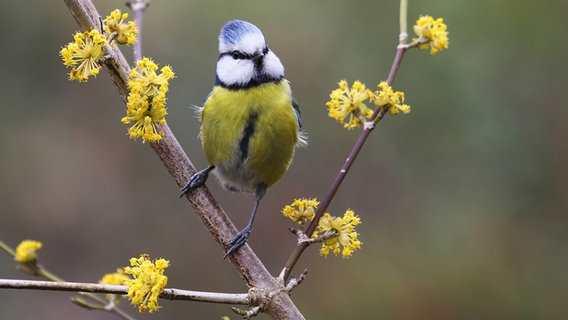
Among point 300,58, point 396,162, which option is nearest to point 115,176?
point 300,58

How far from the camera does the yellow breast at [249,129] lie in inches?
103

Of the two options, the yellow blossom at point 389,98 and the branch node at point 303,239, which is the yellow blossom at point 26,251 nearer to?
the branch node at point 303,239

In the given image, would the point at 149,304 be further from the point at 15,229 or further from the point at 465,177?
the point at 15,229

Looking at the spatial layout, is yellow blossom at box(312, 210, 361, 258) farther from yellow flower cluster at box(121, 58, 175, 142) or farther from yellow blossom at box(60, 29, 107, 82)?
yellow blossom at box(60, 29, 107, 82)

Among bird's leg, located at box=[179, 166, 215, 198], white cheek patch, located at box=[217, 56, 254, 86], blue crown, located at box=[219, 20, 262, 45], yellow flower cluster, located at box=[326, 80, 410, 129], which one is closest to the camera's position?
yellow flower cluster, located at box=[326, 80, 410, 129]

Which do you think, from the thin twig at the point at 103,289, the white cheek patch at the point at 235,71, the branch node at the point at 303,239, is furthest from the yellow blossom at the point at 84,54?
the white cheek patch at the point at 235,71

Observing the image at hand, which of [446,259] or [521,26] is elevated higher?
[521,26]

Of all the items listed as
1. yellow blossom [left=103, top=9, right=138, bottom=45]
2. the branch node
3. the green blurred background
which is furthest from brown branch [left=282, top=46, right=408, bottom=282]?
the green blurred background

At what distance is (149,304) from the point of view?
1.61 meters

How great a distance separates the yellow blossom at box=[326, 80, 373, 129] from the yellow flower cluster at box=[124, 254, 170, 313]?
23.2 inches

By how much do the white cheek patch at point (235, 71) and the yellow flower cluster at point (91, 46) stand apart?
2.62 ft

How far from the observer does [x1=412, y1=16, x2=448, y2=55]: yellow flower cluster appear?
186 centimetres

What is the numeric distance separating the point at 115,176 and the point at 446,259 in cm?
219

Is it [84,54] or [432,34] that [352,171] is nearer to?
[432,34]
